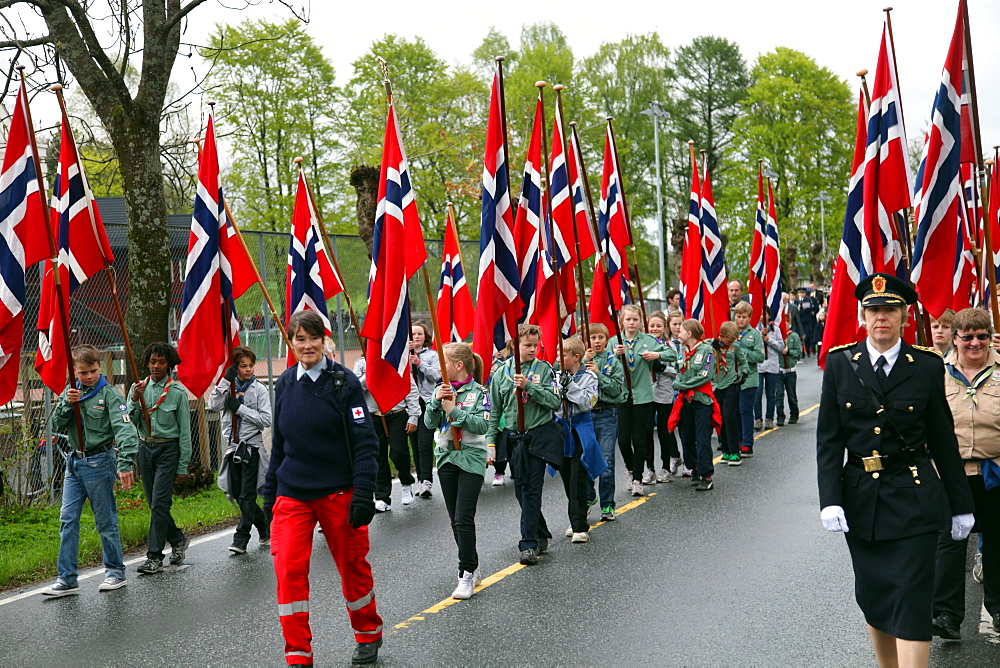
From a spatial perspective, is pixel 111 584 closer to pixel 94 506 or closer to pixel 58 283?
pixel 94 506

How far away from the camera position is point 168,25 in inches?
493

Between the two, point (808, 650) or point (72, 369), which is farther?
point (72, 369)

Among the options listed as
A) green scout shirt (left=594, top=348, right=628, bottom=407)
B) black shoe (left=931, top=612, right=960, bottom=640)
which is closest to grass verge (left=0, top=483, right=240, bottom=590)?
green scout shirt (left=594, top=348, right=628, bottom=407)

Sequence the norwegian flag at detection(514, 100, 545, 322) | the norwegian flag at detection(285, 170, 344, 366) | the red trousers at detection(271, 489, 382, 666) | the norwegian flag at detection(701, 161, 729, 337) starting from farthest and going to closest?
the norwegian flag at detection(701, 161, 729, 337)
the norwegian flag at detection(285, 170, 344, 366)
the norwegian flag at detection(514, 100, 545, 322)
the red trousers at detection(271, 489, 382, 666)

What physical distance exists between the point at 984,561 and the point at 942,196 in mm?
2882

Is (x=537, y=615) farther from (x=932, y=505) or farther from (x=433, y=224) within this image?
(x=433, y=224)

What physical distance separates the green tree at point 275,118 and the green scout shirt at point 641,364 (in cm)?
2617

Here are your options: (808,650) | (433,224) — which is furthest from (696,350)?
(433,224)

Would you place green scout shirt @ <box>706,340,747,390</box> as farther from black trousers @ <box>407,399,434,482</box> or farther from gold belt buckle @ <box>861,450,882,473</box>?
gold belt buckle @ <box>861,450,882,473</box>

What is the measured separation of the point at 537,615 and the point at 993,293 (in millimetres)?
3647

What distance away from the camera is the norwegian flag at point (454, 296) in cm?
1377

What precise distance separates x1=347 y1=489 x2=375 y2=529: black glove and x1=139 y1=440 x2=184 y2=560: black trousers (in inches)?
134

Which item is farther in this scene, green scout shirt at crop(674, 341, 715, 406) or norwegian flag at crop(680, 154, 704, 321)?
norwegian flag at crop(680, 154, 704, 321)

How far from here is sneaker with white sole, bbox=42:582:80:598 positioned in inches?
304
